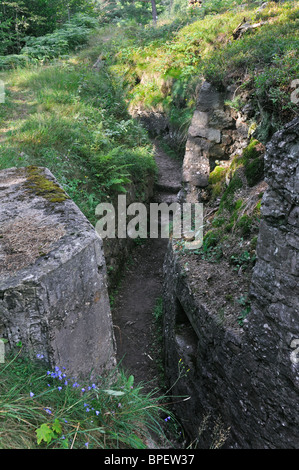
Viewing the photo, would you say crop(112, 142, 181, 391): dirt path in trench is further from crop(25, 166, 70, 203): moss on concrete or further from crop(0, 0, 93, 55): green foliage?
crop(0, 0, 93, 55): green foliage

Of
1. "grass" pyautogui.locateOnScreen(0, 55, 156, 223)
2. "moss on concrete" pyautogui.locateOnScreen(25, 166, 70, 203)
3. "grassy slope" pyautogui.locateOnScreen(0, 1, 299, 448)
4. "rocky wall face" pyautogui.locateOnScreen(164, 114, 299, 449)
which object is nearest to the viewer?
"grassy slope" pyautogui.locateOnScreen(0, 1, 299, 448)

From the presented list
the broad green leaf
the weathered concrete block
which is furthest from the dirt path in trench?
the broad green leaf

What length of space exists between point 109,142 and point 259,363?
7.44 meters

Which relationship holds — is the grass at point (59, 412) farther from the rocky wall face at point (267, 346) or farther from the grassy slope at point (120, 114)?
the rocky wall face at point (267, 346)

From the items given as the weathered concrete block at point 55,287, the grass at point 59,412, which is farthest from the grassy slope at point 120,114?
the weathered concrete block at point 55,287

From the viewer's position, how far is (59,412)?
2.60m

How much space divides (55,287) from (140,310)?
5.43 meters

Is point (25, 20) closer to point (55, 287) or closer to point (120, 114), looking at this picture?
point (120, 114)

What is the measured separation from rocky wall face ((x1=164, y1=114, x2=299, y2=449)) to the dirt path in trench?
5.26 feet

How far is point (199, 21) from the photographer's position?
47.8ft

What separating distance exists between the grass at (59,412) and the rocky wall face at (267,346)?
898 millimetres

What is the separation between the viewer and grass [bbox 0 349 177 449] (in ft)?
7.64

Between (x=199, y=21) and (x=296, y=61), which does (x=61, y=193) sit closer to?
(x=296, y=61)
